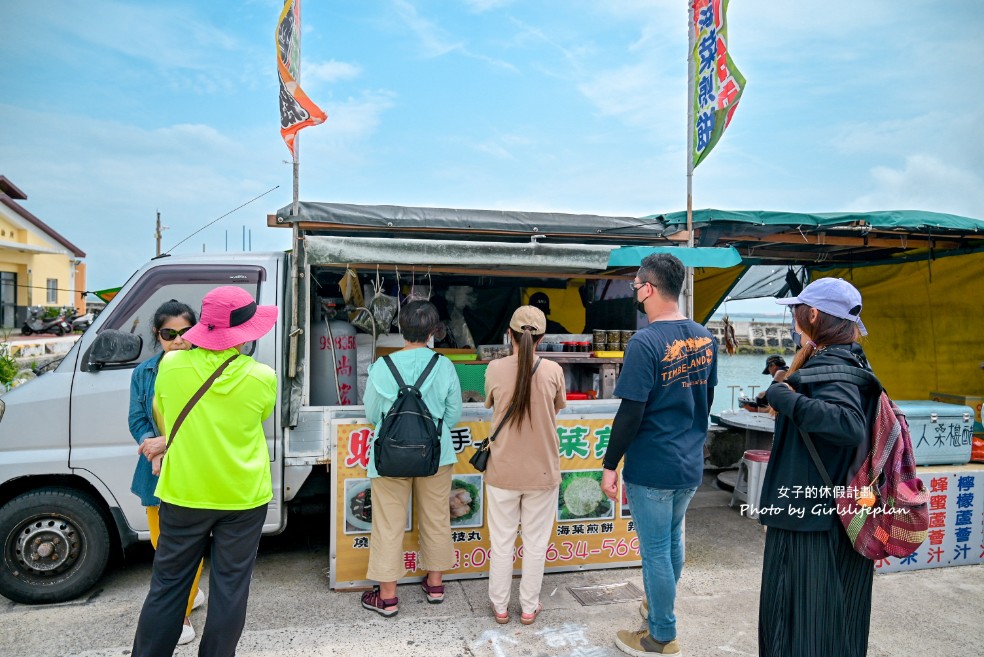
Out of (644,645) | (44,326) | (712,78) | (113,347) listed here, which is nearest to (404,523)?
(644,645)

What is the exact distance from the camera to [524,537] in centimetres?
356

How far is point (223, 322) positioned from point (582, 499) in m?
2.75

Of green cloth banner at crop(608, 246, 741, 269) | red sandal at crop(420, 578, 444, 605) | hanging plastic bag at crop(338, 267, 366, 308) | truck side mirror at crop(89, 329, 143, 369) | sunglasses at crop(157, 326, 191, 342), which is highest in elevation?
green cloth banner at crop(608, 246, 741, 269)

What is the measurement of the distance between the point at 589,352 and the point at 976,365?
4.81 meters

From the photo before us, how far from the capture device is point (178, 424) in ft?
8.18

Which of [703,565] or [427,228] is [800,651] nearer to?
[703,565]

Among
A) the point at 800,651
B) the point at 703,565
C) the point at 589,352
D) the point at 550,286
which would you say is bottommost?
the point at 703,565

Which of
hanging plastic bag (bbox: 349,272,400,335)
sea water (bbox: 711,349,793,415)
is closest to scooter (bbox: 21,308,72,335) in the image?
hanging plastic bag (bbox: 349,272,400,335)

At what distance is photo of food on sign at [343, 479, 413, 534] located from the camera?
3936mm

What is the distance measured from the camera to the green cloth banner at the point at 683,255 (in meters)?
4.21

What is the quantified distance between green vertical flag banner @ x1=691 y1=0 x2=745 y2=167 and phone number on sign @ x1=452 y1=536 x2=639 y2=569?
291 centimetres

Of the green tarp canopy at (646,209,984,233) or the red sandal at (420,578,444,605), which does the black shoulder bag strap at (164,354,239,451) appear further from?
the green tarp canopy at (646,209,984,233)

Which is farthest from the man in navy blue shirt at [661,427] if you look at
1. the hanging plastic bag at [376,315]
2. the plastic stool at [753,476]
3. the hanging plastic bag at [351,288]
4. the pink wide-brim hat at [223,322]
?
the plastic stool at [753,476]

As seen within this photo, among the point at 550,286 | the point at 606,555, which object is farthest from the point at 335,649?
the point at 550,286
